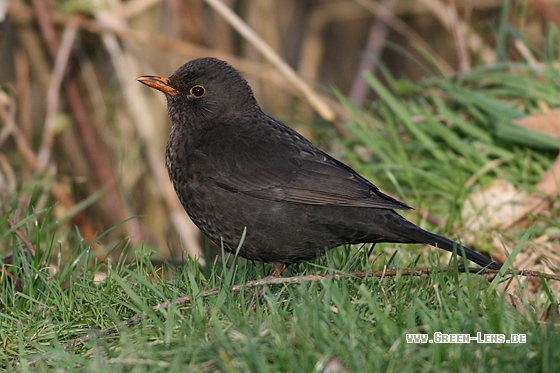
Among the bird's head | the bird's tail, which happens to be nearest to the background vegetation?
the bird's tail

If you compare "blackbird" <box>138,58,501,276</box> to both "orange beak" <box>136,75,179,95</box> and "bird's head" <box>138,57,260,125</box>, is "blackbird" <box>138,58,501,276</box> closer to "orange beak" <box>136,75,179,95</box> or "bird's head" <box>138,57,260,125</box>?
"bird's head" <box>138,57,260,125</box>

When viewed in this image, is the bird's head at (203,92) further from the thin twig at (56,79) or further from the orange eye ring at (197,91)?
the thin twig at (56,79)

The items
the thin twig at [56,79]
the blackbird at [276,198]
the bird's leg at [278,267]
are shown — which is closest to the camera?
the blackbird at [276,198]

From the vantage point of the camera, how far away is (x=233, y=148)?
12.7 ft

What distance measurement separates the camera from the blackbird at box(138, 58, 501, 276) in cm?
361

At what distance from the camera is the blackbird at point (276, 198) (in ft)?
11.8

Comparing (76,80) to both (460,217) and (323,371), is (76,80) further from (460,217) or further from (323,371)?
(323,371)

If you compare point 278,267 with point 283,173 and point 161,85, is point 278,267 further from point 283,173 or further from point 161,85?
point 161,85

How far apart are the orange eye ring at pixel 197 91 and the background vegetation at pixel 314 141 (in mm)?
877

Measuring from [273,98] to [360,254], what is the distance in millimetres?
4757

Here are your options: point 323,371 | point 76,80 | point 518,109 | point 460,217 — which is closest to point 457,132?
point 518,109

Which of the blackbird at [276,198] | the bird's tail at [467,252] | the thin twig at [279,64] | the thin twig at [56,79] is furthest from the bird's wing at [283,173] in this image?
the thin twig at [56,79]

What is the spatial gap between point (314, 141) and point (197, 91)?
7.28 ft

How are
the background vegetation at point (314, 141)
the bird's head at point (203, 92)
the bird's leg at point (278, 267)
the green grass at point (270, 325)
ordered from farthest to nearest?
the bird's head at point (203, 92) < the bird's leg at point (278, 267) < the background vegetation at point (314, 141) < the green grass at point (270, 325)
